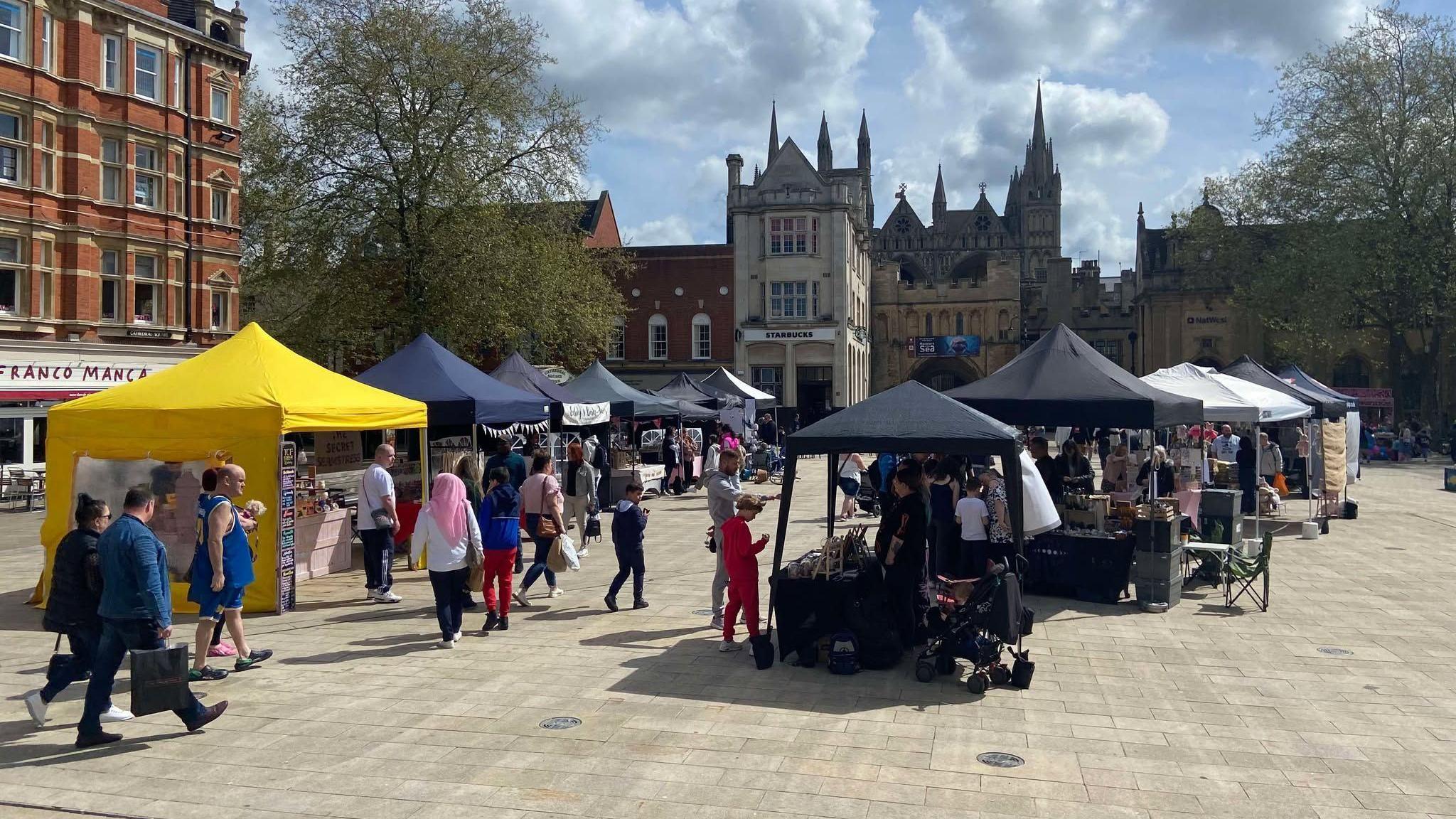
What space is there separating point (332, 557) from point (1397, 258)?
1561 inches

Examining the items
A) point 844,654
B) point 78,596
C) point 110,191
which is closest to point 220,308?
point 110,191

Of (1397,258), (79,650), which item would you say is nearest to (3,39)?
(79,650)

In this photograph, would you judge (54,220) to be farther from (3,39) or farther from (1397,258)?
(1397,258)

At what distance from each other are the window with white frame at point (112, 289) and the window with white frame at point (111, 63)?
4083 mm

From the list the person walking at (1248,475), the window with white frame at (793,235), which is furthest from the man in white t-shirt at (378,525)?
the window with white frame at (793,235)

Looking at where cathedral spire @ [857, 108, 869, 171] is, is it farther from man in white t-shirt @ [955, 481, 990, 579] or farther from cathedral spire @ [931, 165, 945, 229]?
man in white t-shirt @ [955, 481, 990, 579]

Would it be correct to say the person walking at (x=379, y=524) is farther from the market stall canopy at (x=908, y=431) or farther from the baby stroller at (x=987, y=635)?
the baby stroller at (x=987, y=635)

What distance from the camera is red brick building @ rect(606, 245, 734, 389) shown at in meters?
47.3

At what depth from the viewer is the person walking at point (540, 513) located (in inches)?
425

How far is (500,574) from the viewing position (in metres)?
9.85

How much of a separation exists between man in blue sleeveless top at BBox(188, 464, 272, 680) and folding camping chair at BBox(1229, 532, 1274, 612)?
9618 millimetres

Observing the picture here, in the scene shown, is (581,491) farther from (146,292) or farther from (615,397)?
(146,292)

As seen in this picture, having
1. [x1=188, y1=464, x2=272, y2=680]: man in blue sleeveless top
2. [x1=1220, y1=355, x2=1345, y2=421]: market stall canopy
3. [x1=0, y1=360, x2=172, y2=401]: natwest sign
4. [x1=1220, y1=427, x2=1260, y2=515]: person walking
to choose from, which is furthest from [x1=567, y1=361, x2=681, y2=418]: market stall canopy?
[x1=188, y1=464, x2=272, y2=680]: man in blue sleeveless top

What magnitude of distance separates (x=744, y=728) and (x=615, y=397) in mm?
15938
